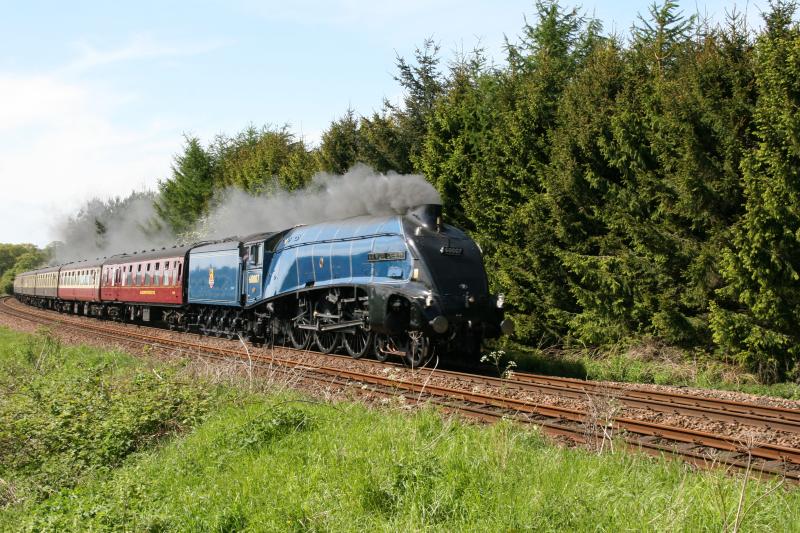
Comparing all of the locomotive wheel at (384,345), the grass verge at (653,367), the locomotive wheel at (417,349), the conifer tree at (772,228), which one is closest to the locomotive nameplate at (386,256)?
the locomotive wheel at (417,349)

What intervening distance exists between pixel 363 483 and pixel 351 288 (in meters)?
9.36

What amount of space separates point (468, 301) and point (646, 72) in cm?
681

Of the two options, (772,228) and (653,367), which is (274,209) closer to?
(653,367)

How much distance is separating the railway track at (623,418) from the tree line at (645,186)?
3.05 meters

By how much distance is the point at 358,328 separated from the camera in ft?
48.2

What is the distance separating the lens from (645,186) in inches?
555

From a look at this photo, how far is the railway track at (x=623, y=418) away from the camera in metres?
6.62

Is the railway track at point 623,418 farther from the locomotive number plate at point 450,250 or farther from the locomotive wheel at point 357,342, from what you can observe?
the locomotive number plate at point 450,250

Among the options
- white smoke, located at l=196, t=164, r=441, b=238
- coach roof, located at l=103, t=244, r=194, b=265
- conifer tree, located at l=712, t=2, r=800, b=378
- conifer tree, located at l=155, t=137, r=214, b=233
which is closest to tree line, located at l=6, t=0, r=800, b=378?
conifer tree, located at l=712, t=2, r=800, b=378

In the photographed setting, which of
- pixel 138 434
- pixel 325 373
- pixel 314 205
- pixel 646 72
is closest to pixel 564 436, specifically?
pixel 138 434

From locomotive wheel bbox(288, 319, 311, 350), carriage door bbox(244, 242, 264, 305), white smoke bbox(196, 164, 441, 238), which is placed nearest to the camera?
white smoke bbox(196, 164, 441, 238)

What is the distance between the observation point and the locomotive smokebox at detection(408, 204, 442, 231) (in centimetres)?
1366

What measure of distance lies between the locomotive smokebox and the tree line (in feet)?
10.5

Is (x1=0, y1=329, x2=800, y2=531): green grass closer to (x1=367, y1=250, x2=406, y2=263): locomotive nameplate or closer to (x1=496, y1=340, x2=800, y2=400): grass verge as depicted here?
(x1=367, y1=250, x2=406, y2=263): locomotive nameplate
